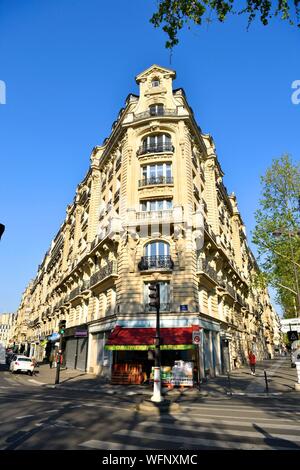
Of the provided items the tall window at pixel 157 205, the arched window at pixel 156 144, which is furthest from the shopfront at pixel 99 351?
the arched window at pixel 156 144

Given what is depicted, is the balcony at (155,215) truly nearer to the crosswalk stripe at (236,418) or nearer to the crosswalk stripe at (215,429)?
the crosswalk stripe at (236,418)

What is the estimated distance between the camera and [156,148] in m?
24.0

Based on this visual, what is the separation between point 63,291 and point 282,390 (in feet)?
96.5

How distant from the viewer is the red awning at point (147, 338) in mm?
17469

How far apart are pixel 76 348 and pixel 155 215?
15.6 metres

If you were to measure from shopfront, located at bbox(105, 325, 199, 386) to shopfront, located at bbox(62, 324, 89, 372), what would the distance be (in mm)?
6871

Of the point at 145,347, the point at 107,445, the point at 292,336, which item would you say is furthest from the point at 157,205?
the point at 107,445

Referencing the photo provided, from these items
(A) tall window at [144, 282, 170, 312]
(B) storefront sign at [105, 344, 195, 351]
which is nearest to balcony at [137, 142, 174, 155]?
(A) tall window at [144, 282, 170, 312]

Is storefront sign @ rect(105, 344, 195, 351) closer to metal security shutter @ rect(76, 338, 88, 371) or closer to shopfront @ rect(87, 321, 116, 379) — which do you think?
shopfront @ rect(87, 321, 116, 379)

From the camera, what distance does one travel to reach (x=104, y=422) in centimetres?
771

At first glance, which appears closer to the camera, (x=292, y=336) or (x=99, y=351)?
(x=292, y=336)

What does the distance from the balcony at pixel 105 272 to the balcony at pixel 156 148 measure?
865 centimetres

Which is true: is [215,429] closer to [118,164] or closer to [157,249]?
[157,249]

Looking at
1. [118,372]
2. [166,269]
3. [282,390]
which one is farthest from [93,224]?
[282,390]
